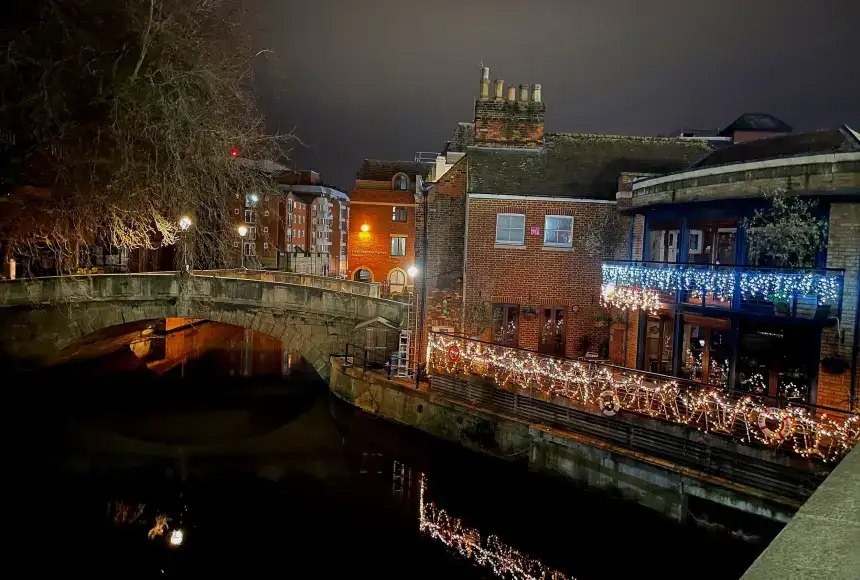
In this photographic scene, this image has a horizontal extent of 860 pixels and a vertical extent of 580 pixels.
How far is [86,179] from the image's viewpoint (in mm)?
10367

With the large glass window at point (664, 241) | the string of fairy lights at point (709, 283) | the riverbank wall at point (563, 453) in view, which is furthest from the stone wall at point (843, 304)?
the large glass window at point (664, 241)

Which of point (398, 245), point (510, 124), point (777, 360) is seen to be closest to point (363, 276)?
point (398, 245)

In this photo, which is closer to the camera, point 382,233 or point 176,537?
point 176,537

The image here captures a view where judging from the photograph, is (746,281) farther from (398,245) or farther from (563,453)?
(398,245)

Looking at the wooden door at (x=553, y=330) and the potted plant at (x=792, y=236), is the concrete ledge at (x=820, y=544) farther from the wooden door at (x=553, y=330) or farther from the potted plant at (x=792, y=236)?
the wooden door at (x=553, y=330)

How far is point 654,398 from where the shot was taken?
14008mm

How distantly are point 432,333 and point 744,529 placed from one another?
9.54 m

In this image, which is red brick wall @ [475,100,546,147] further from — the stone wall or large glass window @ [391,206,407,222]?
large glass window @ [391,206,407,222]

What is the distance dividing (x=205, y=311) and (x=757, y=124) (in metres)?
56.5

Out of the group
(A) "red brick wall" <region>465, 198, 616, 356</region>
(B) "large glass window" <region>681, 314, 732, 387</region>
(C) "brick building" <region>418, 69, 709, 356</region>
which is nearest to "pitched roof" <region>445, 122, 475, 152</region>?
(C) "brick building" <region>418, 69, 709, 356</region>

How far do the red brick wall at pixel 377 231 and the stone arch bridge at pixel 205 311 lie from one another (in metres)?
25.8

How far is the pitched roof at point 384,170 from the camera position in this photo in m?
50.7

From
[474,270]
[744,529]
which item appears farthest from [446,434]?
[744,529]

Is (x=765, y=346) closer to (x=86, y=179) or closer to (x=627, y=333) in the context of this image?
(x=627, y=333)
